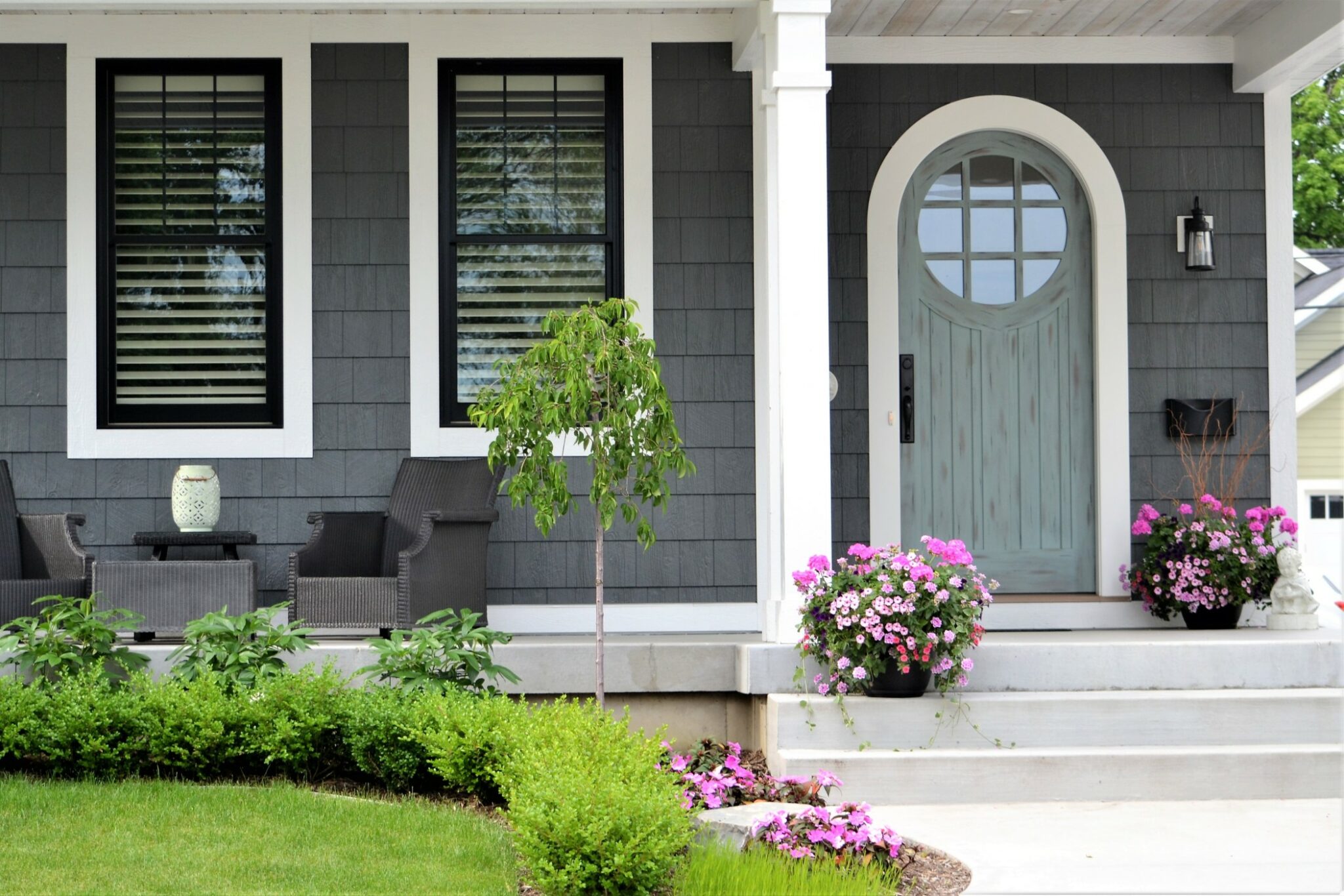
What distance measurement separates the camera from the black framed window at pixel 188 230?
5727mm

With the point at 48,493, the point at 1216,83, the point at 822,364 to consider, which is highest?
the point at 1216,83

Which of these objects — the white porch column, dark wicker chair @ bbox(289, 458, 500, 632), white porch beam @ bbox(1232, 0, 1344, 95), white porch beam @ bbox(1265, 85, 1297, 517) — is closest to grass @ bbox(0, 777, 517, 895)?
dark wicker chair @ bbox(289, 458, 500, 632)

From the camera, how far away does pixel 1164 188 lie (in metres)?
6.02

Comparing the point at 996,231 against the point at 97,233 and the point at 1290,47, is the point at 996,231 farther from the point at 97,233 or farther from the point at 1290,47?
the point at 97,233

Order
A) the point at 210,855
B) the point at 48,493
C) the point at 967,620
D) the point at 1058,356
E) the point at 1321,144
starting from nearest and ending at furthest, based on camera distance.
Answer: the point at 210,855 → the point at 967,620 → the point at 48,493 → the point at 1058,356 → the point at 1321,144

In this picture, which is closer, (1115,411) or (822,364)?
(822,364)

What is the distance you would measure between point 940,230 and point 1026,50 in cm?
88

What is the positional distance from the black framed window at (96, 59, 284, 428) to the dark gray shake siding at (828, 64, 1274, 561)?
2.50 m

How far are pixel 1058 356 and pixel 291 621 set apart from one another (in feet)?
11.5

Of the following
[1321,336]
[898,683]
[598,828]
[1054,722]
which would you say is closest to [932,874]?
[598,828]

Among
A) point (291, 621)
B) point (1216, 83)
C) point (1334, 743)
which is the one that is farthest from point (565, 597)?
point (1216, 83)

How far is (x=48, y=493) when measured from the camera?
566 centimetres

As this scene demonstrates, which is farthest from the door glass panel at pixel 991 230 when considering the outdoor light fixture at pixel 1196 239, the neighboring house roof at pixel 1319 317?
the neighboring house roof at pixel 1319 317

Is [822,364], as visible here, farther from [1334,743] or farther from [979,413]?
[1334,743]
